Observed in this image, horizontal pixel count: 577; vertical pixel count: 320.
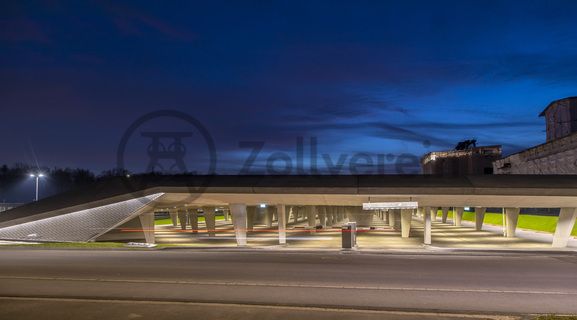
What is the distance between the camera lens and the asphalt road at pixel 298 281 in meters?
12.6

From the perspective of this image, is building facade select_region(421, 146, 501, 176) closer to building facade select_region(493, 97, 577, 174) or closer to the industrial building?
building facade select_region(493, 97, 577, 174)

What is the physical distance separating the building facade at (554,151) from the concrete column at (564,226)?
2342 centimetres

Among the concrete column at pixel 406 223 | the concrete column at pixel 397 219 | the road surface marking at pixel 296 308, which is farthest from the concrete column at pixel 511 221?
the road surface marking at pixel 296 308

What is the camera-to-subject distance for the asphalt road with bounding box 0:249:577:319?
12.6 meters

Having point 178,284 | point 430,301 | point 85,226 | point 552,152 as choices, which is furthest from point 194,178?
point 552,152

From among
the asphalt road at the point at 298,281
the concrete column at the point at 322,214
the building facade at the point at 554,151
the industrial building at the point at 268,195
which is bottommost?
the concrete column at the point at 322,214

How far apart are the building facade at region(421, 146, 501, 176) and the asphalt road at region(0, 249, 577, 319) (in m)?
110

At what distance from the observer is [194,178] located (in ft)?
101

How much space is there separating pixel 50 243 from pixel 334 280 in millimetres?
20726

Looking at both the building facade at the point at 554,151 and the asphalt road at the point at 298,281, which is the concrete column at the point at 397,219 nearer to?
the building facade at the point at 554,151

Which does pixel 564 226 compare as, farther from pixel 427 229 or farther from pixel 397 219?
pixel 397 219

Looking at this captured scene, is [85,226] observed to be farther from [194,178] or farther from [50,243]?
[194,178]

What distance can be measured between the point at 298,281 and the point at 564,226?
2386cm

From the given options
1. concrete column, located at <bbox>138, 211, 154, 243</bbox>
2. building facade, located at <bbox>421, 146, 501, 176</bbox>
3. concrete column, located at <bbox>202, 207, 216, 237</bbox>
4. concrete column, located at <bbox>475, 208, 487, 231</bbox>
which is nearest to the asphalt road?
concrete column, located at <bbox>138, 211, 154, 243</bbox>
